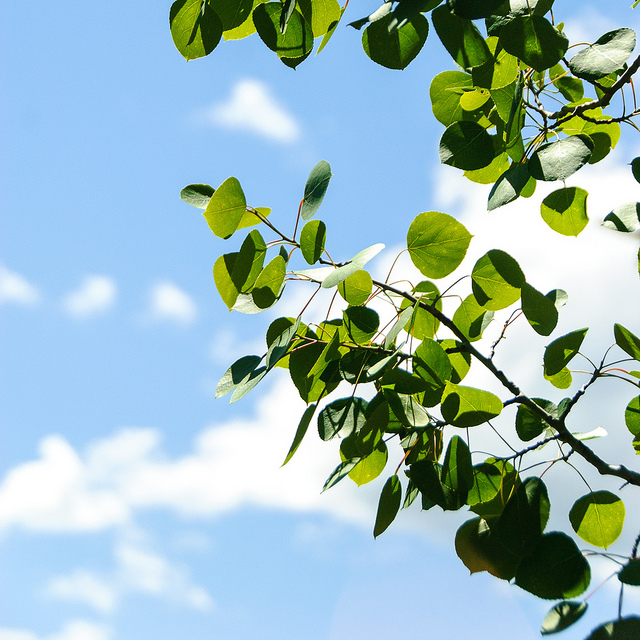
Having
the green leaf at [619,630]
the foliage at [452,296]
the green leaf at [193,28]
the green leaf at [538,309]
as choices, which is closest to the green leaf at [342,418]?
the foliage at [452,296]

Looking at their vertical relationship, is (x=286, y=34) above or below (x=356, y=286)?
above

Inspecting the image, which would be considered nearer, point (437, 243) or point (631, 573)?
point (631, 573)

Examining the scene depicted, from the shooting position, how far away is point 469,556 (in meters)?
0.70

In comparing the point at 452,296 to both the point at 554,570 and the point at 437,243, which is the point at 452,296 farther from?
the point at 554,570

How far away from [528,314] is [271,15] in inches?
17.1

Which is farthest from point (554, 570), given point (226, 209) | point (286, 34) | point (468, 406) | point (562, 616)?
point (286, 34)

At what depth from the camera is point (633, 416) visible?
804mm

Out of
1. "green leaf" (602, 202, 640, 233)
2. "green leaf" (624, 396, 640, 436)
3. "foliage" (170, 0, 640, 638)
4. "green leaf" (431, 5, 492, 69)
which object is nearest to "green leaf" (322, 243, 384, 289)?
"foliage" (170, 0, 640, 638)

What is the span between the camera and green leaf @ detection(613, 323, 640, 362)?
0.71m

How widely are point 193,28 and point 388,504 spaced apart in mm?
591

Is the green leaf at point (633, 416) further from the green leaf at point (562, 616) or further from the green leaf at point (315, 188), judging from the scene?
the green leaf at point (315, 188)

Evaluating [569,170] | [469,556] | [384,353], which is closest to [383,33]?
[569,170]

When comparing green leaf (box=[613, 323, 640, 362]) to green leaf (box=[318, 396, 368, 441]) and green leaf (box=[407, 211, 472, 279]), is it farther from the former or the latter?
green leaf (box=[318, 396, 368, 441])

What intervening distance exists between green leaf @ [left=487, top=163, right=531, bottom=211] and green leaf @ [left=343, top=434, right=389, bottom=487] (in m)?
0.33
